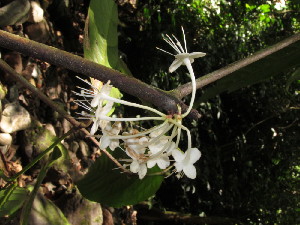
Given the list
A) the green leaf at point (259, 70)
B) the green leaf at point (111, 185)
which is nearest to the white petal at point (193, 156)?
the green leaf at point (259, 70)

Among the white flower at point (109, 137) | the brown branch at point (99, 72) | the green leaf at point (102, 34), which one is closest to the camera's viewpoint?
the brown branch at point (99, 72)

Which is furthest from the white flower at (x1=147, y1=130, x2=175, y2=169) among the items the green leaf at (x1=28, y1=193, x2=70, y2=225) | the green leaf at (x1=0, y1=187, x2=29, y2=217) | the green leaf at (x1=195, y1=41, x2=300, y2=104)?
the green leaf at (x1=28, y1=193, x2=70, y2=225)

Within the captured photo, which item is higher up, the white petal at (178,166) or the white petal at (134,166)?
the white petal at (134,166)

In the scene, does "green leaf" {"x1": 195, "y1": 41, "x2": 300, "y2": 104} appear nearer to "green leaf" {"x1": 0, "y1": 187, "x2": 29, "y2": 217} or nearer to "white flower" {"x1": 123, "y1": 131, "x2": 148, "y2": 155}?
"white flower" {"x1": 123, "y1": 131, "x2": 148, "y2": 155}

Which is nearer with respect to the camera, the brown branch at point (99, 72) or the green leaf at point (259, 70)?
the brown branch at point (99, 72)

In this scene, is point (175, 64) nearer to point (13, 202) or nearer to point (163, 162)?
point (163, 162)

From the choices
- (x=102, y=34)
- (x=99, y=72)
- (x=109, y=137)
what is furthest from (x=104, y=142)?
(x=102, y=34)

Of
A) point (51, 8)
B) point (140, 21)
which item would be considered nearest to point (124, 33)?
point (140, 21)

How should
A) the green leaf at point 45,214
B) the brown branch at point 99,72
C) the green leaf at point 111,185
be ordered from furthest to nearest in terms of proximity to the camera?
the green leaf at point 45,214 < the green leaf at point 111,185 < the brown branch at point 99,72

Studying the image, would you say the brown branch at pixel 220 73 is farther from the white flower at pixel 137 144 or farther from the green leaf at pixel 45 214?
the green leaf at pixel 45 214
